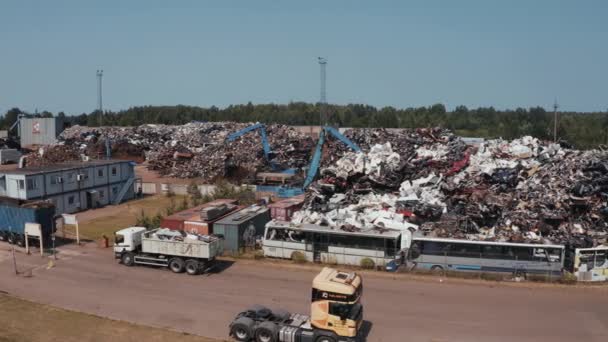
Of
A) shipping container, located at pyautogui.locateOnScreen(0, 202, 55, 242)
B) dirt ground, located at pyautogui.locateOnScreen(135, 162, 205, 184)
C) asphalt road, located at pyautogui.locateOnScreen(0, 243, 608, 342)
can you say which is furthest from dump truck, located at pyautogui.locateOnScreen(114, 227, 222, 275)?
dirt ground, located at pyautogui.locateOnScreen(135, 162, 205, 184)

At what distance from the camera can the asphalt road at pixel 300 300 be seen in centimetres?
1856

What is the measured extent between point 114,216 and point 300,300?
897 inches

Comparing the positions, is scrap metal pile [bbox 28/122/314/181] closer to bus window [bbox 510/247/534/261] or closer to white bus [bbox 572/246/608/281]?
bus window [bbox 510/247/534/261]

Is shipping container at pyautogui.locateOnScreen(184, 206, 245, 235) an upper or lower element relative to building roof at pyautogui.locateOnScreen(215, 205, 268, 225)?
lower

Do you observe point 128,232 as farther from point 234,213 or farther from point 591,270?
point 591,270

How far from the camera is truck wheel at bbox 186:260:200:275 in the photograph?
24781mm

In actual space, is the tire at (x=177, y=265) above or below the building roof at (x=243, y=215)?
below

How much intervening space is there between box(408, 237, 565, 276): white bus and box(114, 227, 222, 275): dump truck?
10.0m

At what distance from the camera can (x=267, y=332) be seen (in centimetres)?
1623

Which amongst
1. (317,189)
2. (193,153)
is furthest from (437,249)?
(193,153)

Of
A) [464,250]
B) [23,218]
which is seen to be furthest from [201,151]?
[464,250]

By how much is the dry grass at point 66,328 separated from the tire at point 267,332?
1882 millimetres

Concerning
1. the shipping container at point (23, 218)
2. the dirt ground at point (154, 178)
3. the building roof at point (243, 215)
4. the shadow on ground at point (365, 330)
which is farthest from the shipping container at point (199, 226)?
the dirt ground at point (154, 178)

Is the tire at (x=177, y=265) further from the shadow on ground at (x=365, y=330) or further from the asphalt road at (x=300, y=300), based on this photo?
the shadow on ground at (x=365, y=330)
